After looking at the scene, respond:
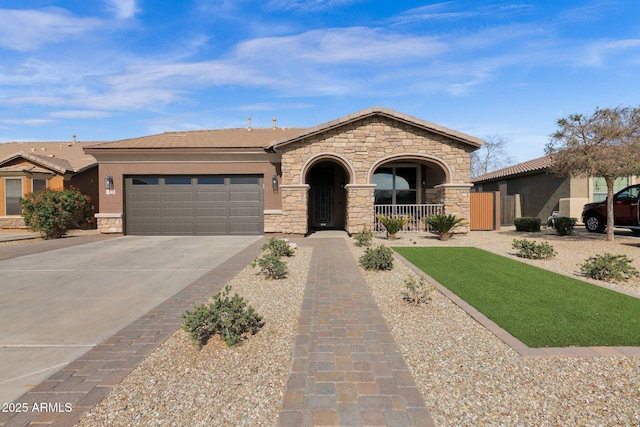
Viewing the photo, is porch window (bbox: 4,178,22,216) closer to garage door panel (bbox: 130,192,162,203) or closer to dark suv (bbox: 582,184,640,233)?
garage door panel (bbox: 130,192,162,203)

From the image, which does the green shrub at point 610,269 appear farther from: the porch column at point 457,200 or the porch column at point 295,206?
the porch column at point 295,206

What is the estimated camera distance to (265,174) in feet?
45.0

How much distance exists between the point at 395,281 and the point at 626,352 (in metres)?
3.36

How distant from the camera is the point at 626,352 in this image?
317 centimetres

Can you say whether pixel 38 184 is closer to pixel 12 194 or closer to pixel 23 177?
pixel 23 177

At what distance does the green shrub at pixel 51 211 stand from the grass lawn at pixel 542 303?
14875 millimetres

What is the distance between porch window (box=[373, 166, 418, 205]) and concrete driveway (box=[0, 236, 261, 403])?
8.55 m

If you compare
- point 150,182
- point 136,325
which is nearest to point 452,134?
point 136,325

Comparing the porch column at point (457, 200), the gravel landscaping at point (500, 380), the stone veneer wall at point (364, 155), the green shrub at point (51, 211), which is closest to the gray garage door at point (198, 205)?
the stone veneer wall at point (364, 155)

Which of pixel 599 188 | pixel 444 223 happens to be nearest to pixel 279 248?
pixel 444 223

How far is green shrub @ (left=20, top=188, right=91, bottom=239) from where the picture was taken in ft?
41.7

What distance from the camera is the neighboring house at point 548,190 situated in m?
16.5

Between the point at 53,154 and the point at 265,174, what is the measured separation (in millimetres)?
15120

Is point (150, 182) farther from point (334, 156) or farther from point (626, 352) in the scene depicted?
point (626, 352)
